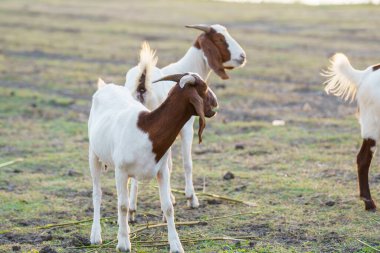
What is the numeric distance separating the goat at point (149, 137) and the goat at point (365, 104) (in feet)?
7.30

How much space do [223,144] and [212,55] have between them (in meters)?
3.04

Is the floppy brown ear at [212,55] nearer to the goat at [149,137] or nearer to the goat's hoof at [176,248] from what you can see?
the goat at [149,137]

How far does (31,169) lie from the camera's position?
991cm

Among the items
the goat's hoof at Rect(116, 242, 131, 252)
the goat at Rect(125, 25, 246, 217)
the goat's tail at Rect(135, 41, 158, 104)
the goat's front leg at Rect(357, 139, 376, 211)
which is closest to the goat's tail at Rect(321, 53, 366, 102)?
the goat's front leg at Rect(357, 139, 376, 211)

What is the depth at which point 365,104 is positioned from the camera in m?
7.80

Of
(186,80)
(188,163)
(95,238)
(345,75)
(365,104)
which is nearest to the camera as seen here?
(186,80)

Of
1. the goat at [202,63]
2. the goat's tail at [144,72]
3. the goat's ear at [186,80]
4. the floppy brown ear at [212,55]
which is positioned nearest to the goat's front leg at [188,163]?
the goat at [202,63]

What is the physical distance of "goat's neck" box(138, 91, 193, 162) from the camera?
613 cm

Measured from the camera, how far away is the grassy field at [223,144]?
7156mm

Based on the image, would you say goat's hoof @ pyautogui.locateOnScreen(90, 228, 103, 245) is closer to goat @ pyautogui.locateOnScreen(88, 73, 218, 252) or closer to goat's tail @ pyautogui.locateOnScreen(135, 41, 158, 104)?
goat @ pyautogui.locateOnScreen(88, 73, 218, 252)

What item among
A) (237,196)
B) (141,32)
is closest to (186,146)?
(237,196)

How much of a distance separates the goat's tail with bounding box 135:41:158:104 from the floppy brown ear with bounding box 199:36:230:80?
1.19m

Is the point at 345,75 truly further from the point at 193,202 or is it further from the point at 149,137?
the point at 149,137

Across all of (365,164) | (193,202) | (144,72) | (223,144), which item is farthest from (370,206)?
(223,144)
